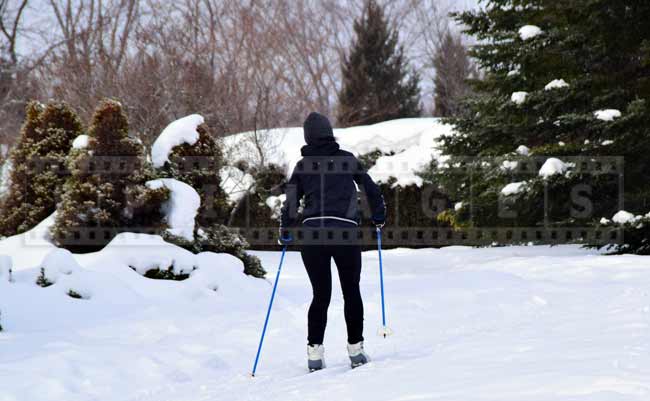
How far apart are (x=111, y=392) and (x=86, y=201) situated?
15.7 ft

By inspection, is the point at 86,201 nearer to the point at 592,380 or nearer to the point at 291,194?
the point at 291,194

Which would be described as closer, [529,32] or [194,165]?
[194,165]

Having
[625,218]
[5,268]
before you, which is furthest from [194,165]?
[625,218]

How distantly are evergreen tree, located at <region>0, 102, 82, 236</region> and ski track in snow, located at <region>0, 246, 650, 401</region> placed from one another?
125 inches

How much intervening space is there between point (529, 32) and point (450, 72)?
52.7ft

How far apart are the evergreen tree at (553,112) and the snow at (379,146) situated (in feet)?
5.43

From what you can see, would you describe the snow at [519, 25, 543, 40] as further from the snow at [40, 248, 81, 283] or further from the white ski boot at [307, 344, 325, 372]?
the white ski boot at [307, 344, 325, 372]

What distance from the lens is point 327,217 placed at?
5141mm

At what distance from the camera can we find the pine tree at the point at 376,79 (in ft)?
101

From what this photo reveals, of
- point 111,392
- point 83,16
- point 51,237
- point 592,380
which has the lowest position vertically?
point 111,392

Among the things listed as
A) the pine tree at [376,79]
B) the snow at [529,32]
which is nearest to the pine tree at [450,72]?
the pine tree at [376,79]

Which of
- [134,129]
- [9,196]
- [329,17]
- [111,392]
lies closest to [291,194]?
[111,392]

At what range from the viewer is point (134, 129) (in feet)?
50.3

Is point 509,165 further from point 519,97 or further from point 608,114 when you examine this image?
point 608,114
